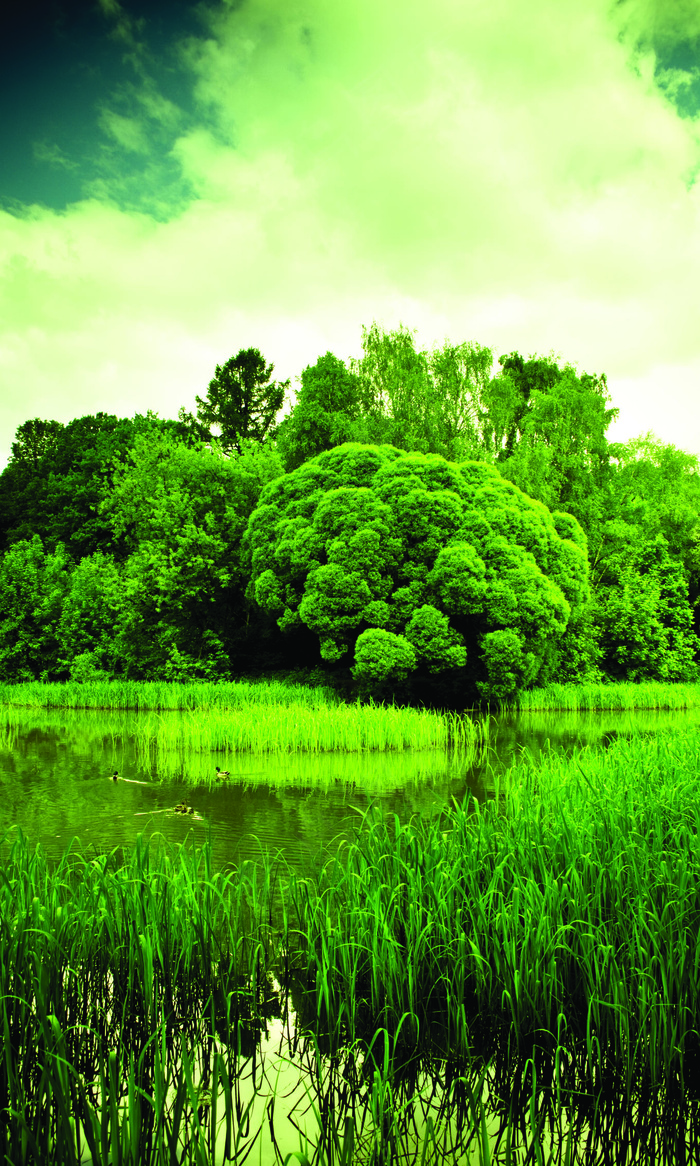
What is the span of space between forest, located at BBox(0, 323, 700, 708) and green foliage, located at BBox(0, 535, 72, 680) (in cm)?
8

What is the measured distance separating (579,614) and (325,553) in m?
9.84

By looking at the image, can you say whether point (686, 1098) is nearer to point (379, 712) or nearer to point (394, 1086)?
point (394, 1086)

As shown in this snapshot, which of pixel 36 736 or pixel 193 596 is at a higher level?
pixel 193 596

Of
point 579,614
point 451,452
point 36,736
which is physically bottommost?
point 36,736

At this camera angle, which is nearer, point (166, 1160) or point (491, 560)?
point (166, 1160)

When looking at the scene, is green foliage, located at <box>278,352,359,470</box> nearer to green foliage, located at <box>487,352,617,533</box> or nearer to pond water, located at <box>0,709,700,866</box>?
green foliage, located at <box>487,352,617,533</box>

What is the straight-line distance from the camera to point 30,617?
2802cm

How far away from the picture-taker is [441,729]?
12.7 metres

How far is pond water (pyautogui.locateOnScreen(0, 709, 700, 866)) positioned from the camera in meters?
6.79

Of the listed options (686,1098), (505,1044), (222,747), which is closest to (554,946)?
(505,1044)

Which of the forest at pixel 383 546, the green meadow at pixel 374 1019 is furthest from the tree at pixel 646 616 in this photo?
the green meadow at pixel 374 1019

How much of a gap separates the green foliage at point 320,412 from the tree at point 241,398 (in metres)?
16.0

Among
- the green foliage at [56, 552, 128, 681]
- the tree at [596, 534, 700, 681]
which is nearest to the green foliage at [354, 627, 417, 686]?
the green foliage at [56, 552, 128, 681]

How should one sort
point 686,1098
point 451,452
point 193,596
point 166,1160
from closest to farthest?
1. point 166,1160
2. point 686,1098
3. point 193,596
4. point 451,452
